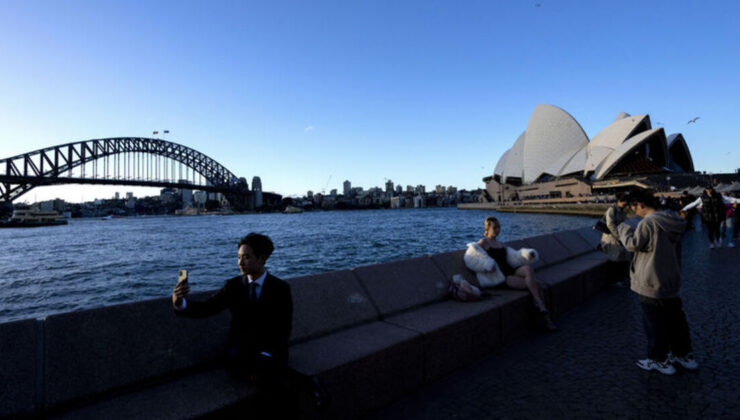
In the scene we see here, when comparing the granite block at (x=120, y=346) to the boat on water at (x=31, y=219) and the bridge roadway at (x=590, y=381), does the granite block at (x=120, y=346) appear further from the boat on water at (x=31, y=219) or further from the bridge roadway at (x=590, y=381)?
the boat on water at (x=31, y=219)

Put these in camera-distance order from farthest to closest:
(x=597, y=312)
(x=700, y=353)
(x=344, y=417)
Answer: (x=597, y=312) → (x=700, y=353) → (x=344, y=417)

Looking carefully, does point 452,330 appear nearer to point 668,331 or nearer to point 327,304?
point 327,304

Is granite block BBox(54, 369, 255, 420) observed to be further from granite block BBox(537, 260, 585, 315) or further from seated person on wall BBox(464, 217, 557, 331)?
granite block BBox(537, 260, 585, 315)

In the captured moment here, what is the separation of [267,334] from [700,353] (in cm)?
336

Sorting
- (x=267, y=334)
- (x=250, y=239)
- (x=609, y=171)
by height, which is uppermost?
(x=609, y=171)

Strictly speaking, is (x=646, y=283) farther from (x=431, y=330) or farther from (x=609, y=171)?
(x=609, y=171)

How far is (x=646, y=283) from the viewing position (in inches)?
105

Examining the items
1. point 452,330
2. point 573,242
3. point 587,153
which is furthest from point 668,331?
point 587,153

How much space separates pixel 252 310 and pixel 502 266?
9.47 feet

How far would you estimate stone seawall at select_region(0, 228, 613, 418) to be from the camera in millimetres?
1786

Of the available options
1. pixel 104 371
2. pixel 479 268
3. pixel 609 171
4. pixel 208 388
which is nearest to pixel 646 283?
pixel 479 268

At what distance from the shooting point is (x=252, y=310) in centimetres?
212

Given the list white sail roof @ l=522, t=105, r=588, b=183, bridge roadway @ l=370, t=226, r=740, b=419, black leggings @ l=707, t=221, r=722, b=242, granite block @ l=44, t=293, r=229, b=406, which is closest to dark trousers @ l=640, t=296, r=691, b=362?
bridge roadway @ l=370, t=226, r=740, b=419

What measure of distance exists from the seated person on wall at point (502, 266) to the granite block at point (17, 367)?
350 centimetres
